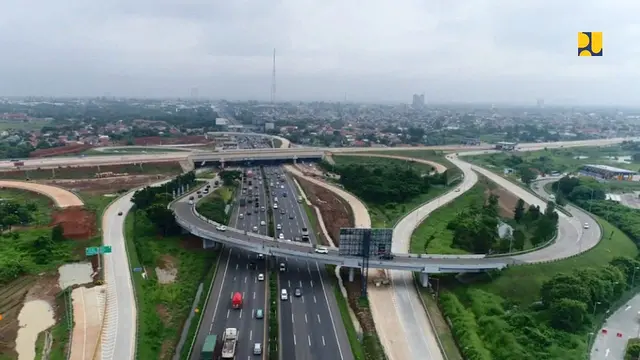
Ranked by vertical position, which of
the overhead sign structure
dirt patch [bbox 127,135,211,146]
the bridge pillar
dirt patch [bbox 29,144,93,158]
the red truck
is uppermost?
dirt patch [bbox 127,135,211,146]

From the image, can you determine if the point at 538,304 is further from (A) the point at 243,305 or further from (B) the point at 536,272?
(A) the point at 243,305

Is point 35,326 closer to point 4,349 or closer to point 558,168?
point 4,349

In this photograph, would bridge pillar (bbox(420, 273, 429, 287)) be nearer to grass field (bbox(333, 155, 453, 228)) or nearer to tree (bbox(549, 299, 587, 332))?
tree (bbox(549, 299, 587, 332))

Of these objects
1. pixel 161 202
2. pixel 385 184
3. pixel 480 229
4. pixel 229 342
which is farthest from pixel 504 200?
pixel 229 342

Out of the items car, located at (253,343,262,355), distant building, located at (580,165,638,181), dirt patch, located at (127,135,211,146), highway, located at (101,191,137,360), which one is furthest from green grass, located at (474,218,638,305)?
dirt patch, located at (127,135,211,146)

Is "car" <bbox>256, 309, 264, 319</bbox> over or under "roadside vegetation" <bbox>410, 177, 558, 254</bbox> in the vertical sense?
under

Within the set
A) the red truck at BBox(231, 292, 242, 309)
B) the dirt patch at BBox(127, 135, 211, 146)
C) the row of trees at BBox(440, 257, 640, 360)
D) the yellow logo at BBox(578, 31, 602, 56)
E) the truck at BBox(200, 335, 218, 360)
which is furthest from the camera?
the dirt patch at BBox(127, 135, 211, 146)

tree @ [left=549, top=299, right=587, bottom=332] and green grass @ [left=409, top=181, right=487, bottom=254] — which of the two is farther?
green grass @ [left=409, top=181, right=487, bottom=254]
